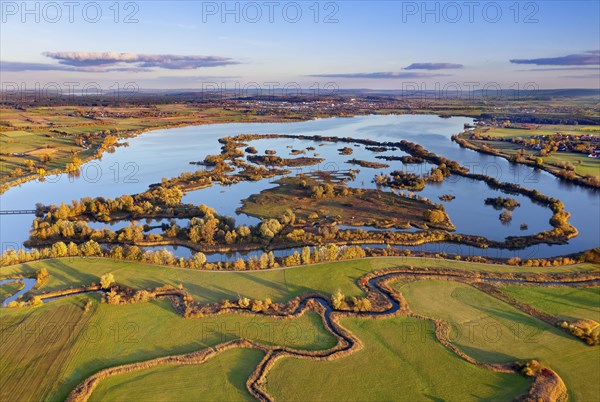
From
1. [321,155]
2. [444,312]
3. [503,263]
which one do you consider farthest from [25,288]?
[321,155]

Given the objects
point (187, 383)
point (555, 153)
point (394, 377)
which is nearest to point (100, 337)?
point (187, 383)

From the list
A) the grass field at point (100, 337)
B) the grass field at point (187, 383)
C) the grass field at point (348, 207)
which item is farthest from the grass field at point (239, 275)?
the grass field at point (348, 207)

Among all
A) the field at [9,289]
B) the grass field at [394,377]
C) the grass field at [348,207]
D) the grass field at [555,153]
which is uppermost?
the grass field at [555,153]

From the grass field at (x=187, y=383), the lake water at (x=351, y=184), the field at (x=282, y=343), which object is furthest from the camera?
the lake water at (x=351, y=184)

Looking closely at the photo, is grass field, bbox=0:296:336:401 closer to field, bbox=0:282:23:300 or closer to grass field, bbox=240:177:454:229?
field, bbox=0:282:23:300

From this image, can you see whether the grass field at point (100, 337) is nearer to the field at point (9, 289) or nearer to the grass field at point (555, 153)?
the field at point (9, 289)

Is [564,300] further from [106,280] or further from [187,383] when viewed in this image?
[106,280]

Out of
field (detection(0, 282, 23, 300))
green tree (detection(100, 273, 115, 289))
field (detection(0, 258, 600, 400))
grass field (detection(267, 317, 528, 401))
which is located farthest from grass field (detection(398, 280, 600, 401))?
field (detection(0, 282, 23, 300))
